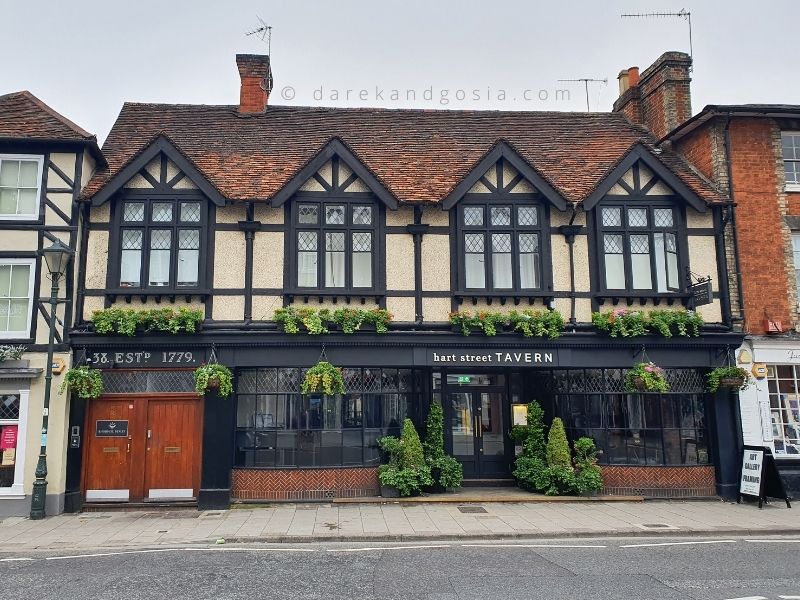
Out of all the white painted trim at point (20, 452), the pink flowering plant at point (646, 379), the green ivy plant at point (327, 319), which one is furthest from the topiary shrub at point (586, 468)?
the white painted trim at point (20, 452)

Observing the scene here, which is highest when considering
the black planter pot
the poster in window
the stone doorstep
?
the poster in window

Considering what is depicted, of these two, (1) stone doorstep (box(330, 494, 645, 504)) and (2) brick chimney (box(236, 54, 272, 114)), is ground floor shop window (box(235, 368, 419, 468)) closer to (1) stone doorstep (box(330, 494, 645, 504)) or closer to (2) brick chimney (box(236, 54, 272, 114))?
(1) stone doorstep (box(330, 494, 645, 504))

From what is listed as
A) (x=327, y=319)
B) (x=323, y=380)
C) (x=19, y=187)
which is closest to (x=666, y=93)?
(x=327, y=319)

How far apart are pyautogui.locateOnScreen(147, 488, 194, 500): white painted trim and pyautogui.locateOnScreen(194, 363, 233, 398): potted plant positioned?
228 cm

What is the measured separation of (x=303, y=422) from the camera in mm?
13742

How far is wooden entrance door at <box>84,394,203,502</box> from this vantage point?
1330 cm

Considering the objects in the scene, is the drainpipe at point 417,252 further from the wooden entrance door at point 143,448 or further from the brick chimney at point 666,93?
Result: the brick chimney at point 666,93

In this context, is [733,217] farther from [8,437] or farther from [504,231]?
[8,437]

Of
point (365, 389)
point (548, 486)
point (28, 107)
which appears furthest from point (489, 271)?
point (28, 107)

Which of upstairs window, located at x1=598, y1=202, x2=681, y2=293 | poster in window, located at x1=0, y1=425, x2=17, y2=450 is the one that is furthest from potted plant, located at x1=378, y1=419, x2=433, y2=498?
poster in window, located at x1=0, y1=425, x2=17, y2=450

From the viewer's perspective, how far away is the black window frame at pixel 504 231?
46.1ft

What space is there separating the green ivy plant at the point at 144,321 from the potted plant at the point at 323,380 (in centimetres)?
269

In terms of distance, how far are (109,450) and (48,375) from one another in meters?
2.17

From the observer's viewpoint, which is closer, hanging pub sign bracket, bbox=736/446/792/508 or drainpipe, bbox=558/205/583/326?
hanging pub sign bracket, bbox=736/446/792/508
